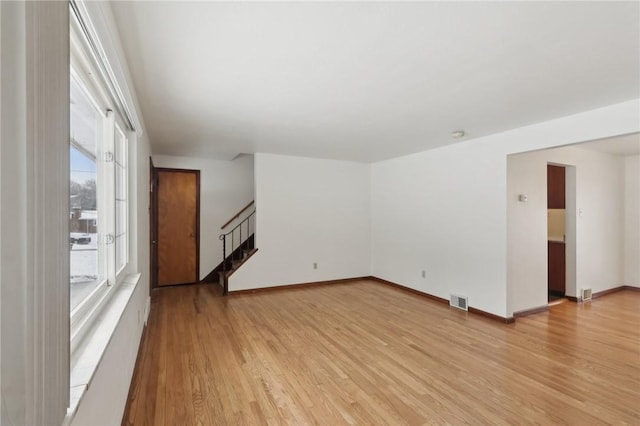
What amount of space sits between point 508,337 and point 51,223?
402 cm

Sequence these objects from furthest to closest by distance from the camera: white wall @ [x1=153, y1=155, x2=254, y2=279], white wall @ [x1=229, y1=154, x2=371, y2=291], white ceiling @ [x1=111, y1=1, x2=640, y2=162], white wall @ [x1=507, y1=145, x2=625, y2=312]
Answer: white wall @ [x1=153, y1=155, x2=254, y2=279] → white wall @ [x1=229, y1=154, x2=371, y2=291] → white wall @ [x1=507, y1=145, x2=625, y2=312] → white ceiling @ [x1=111, y1=1, x2=640, y2=162]

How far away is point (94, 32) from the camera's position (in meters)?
1.25

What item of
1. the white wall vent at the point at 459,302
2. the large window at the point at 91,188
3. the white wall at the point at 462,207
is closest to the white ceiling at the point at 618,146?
the white wall at the point at 462,207

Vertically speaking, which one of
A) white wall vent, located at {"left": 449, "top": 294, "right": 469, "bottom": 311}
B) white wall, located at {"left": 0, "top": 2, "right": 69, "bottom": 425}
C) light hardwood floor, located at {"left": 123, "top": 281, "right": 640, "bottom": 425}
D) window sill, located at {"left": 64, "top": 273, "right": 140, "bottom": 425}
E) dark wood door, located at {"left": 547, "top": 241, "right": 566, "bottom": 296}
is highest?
white wall, located at {"left": 0, "top": 2, "right": 69, "bottom": 425}

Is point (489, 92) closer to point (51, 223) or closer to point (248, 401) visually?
point (51, 223)

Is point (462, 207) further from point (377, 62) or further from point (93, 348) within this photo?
point (93, 348)

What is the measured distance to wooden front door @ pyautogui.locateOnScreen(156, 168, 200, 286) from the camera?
548 centimetres

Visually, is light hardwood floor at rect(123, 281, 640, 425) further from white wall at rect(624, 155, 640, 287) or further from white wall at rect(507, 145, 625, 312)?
white wall at rect(624, 155, 640, 287)

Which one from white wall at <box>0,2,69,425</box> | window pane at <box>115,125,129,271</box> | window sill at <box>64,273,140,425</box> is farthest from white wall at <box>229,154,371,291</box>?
white wall at <box>0,2,69,425</box>

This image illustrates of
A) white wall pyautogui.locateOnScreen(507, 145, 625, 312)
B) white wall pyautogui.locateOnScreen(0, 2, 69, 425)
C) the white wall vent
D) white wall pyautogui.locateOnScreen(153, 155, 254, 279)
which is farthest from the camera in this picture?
white wall pyautogui.locateOnScreen(153, 155, 254, 279)

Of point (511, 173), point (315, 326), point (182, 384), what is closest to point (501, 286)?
point (511, 173)

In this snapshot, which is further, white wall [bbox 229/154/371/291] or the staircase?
the staircase

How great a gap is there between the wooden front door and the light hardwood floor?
1.34m

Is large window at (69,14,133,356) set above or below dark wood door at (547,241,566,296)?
above
